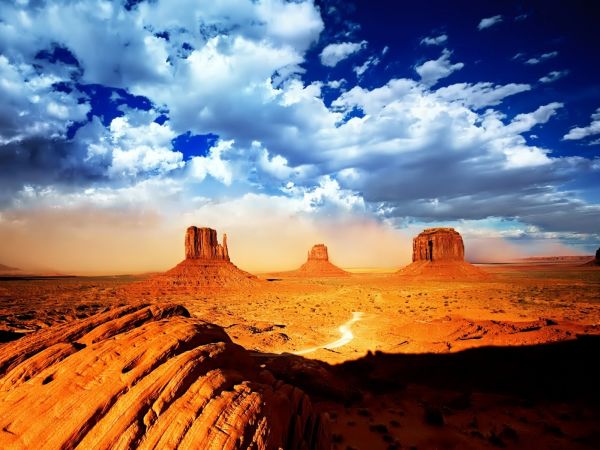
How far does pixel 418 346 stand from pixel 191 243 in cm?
10690

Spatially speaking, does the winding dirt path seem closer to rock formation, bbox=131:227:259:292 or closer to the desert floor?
the desert floor

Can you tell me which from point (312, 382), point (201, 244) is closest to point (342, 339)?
point (312, 382)

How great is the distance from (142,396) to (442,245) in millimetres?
155723

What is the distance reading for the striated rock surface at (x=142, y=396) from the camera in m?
6.81

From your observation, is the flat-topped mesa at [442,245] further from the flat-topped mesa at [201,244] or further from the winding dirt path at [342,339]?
the winding dirt path at [342,339]

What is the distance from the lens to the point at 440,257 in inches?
5748

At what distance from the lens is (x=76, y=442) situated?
6613mm

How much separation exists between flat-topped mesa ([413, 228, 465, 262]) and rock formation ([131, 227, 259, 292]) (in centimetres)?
8557

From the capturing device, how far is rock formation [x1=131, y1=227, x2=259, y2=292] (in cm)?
10006

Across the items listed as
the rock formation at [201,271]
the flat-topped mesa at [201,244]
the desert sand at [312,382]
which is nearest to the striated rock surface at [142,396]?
the desert sand at [312,382]

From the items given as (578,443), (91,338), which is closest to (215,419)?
(91,338)

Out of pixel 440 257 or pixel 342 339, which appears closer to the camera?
pixel 342 339

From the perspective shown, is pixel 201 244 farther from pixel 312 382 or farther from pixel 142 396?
pixel 142 396

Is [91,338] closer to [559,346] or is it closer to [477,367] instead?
[477,367]
